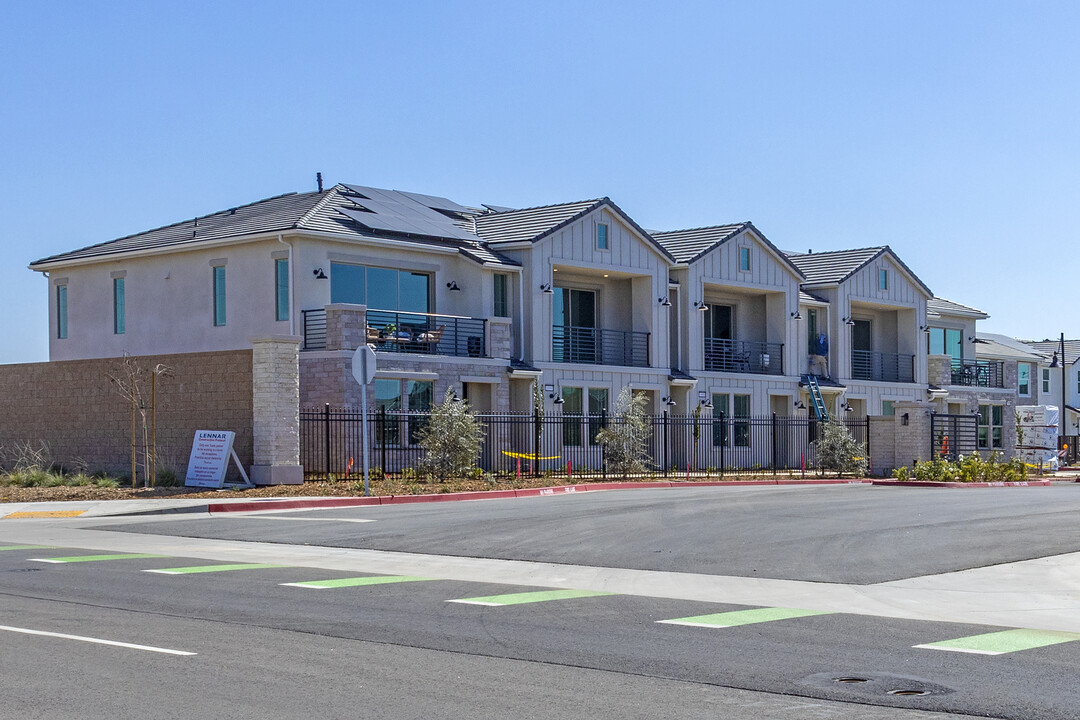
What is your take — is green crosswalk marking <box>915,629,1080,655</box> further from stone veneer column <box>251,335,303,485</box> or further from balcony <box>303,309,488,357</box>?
balcony <box>303,309,488,357</box>

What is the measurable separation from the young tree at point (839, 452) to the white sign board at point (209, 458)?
19104 millimetres

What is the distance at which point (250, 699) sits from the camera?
7355 mm

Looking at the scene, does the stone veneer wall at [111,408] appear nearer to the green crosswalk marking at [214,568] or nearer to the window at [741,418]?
the green crosswalk marking at [214,568]

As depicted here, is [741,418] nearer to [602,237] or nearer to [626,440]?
[602,237]

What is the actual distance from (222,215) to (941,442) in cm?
2345

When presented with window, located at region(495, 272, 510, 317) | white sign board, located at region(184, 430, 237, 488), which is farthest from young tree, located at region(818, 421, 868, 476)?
white sign board, located at region(184, 430, 237, 488)

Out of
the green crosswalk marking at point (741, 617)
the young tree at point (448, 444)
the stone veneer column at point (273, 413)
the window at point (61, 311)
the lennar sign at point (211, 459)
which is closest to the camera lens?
the green crosswalk marking at point (741, 617)

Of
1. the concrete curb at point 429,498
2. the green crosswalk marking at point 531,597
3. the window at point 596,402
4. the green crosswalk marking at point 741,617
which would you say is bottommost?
the concrete curb at point 429,498

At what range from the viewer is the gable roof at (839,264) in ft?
154

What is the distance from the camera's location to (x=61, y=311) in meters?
38.8

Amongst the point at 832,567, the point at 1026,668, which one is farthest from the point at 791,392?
the point at 1026,668

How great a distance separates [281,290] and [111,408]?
5.64m

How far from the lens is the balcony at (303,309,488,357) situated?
106ft

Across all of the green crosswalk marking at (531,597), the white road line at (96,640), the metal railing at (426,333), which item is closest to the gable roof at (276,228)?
the metal railing at (426,333)
